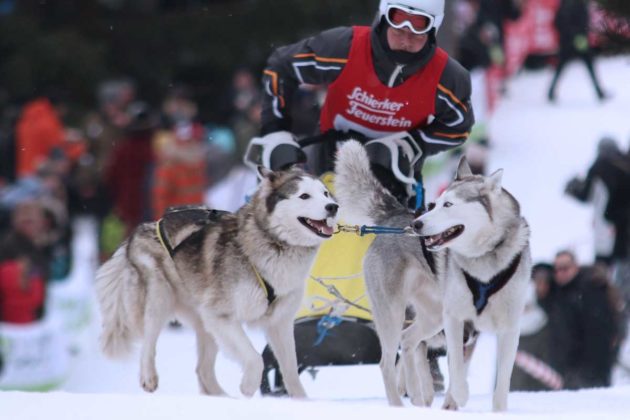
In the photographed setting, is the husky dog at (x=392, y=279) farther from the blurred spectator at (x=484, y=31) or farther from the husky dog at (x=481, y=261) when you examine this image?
the blurred spectator at (x=484, y=31)

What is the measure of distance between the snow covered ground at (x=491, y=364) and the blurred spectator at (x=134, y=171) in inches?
26.4

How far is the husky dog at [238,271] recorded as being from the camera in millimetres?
5316

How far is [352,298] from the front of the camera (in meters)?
6.17

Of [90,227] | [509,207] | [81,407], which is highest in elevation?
[509,207]

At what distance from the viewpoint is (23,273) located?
966 centimetres

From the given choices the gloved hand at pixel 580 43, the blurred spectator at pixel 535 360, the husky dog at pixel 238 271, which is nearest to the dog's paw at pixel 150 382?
the husky dog at pixel 238 271

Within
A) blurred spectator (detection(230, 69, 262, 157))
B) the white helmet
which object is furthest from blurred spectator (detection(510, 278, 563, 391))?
blurred spectator (detection(230, 69, 262, 157))

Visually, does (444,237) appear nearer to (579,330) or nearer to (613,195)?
(579,330)

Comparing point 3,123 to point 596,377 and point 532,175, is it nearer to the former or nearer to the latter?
point 532,175

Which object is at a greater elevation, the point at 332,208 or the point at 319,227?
the point at 332,208

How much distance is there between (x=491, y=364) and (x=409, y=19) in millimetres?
4630

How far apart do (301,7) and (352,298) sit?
8.95 meters

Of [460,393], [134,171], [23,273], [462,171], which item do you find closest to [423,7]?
[462,171]

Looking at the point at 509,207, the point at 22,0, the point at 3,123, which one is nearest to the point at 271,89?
the point at 509,207
